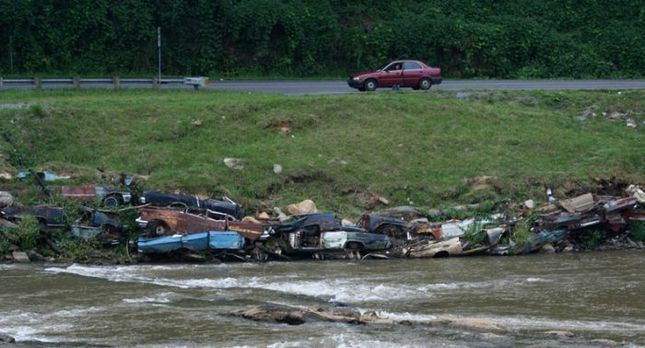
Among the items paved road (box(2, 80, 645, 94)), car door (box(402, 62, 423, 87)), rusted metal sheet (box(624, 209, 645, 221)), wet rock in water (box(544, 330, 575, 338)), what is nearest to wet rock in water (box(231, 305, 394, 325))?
wet rock in water (box(544, 330, 575, 338))

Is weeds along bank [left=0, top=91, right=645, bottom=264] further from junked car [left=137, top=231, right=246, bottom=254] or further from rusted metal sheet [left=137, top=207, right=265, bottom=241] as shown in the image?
junked car [left=137, top=231, right=246, bottom=254]

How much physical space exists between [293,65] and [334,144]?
62.3 feet

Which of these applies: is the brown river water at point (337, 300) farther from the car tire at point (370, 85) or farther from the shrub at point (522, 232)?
the car tire at point (370, 85)

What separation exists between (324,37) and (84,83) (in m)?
15.3

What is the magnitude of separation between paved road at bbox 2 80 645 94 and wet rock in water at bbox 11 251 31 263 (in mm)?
14082

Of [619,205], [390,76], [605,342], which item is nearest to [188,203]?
[619,205]

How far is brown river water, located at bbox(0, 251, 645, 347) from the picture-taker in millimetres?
17031

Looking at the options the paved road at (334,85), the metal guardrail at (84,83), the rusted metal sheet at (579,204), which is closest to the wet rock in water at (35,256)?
the rusted metal sheet at (579,204)

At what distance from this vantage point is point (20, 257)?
24.6m

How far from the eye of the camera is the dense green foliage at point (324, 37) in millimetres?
47438

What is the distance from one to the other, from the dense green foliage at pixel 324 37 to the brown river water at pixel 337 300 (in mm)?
25042

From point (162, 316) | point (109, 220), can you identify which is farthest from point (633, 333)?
point (109, 220)

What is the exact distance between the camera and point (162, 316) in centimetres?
1873

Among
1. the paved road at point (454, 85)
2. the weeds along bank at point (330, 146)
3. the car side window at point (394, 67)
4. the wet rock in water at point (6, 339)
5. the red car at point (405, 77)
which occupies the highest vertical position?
the car side window at point (394, 67)
